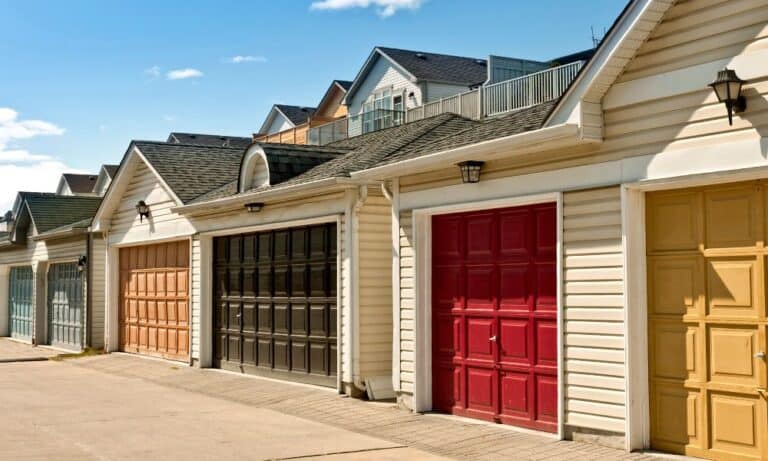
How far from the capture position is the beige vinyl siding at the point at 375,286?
43.2ft

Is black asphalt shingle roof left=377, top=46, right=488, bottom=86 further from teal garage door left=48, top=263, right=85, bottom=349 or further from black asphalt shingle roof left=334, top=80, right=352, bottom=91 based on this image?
teal garage door left=48, top=263, right=85, bottom=349

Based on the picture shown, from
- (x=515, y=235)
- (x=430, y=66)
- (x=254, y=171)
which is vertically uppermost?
(x=430, y=66)

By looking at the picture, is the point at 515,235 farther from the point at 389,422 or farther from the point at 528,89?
the point at 528,89

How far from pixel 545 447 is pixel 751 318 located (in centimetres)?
245

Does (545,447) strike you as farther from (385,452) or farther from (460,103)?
(460,103)

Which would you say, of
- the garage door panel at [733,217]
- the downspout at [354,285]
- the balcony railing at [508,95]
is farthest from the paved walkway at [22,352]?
the garage door panel at [733,217]

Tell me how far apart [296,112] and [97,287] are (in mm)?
36772

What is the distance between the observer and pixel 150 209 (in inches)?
797

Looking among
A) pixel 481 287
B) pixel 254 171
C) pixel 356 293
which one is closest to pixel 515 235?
pixel 481 287

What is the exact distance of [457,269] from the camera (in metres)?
11.4

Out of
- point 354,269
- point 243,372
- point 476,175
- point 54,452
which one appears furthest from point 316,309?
point 54,452

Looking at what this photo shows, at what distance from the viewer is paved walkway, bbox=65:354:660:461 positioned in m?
9.05

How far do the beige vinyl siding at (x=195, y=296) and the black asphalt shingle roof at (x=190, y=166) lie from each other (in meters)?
1.06

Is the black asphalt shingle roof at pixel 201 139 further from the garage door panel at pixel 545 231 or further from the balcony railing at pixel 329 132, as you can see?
the garage door panel at pixel 545 231
